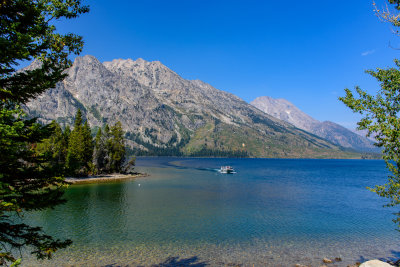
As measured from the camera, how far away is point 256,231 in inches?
1619

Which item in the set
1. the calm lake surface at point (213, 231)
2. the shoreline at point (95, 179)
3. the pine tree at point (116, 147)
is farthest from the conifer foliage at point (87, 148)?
the calm lake surface at point (213, 231)

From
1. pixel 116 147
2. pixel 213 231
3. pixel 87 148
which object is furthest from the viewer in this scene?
pixel 116 147

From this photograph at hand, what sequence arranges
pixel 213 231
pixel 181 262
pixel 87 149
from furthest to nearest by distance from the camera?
pixel 87 149, pixel 213 231, pixel 181 262

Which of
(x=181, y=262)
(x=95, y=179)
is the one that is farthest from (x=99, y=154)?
(x=181, y=262)

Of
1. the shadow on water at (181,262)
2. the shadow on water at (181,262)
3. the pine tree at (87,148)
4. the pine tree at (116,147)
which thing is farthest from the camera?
the pine tree at (116,147)

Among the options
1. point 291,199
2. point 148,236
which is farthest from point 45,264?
point 291,199

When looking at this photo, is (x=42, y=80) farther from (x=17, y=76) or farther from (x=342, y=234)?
(x=342, y=234)

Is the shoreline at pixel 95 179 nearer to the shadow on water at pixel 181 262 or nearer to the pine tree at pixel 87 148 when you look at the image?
the pine tree at pixel 87 148

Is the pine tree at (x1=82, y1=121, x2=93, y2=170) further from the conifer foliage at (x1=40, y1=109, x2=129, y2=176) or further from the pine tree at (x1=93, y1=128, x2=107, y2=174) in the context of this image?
the pine tree at (x1=93, y1=128, x2=107, y2=174)

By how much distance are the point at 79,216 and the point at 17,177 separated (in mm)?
41003

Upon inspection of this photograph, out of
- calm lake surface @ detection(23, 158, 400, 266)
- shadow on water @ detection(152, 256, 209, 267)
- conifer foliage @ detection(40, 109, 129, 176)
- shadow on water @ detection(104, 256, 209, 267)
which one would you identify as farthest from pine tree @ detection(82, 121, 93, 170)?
shadow on water @ detection(152, 256, 209, 267)

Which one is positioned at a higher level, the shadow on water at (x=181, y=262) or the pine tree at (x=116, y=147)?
the pine tree at (x=116, y=147)

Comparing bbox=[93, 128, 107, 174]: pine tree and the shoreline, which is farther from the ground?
bbox=[93, 128, 107, 174]: pine tree

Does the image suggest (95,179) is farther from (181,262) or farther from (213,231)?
(181,262)
